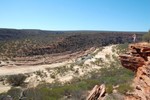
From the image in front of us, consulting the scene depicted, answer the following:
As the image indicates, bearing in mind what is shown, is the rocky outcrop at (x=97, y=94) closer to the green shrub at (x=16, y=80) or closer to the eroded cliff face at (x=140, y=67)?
the eroded cliff face at (x=140, y=67)

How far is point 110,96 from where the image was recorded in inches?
655

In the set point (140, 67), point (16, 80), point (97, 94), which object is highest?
point (140, 67)

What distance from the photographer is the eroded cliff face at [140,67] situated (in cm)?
1230

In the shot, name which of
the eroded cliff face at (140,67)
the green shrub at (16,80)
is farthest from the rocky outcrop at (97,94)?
the green shrub at (16,80)

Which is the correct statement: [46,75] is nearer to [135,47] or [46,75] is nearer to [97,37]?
[135,47]

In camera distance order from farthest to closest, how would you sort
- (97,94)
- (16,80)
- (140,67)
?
(16,80) → (97,94) → (140,67)

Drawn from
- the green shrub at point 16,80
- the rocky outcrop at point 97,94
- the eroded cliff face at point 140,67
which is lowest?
the green shrub at point 16,80

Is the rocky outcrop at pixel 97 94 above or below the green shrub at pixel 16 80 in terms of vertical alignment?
above

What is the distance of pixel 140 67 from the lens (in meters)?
14.4

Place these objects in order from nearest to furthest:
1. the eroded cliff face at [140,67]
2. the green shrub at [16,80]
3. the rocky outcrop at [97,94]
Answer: the eroded cliff face at [140,67], the rocky outcrop at [97,94], the green shrub at [16,80]

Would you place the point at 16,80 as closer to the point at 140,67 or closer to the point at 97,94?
the point at 97,94

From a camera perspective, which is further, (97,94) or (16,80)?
(16,80)

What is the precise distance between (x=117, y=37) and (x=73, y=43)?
33505 mm

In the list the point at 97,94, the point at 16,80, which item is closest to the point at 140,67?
the point at 97,94
